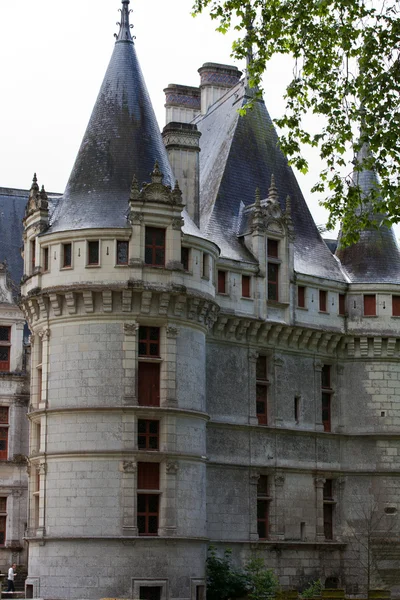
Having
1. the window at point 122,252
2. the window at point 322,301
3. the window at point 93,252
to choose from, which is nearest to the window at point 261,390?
the window at point 322,301

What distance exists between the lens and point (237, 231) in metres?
47.3

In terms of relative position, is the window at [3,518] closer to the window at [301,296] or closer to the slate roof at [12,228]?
the slate roof at [12,228]

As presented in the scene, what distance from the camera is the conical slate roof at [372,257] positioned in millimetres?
49375

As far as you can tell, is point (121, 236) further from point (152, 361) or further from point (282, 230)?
point (282, 230)

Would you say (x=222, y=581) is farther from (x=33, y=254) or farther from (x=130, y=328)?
(x=33, y=254)

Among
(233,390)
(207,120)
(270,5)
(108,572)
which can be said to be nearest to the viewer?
(270,5)

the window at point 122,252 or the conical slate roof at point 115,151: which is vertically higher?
the conical slate roof at point 115,151

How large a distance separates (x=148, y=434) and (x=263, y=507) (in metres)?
7.26

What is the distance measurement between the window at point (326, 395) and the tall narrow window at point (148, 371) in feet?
31.2

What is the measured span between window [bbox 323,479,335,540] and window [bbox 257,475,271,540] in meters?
2.70

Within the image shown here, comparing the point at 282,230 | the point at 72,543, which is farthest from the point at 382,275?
the point at 72,543

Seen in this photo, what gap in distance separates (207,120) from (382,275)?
982 cm

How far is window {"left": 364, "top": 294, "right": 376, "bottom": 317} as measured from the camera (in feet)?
160

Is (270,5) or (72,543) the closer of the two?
(270,5)
